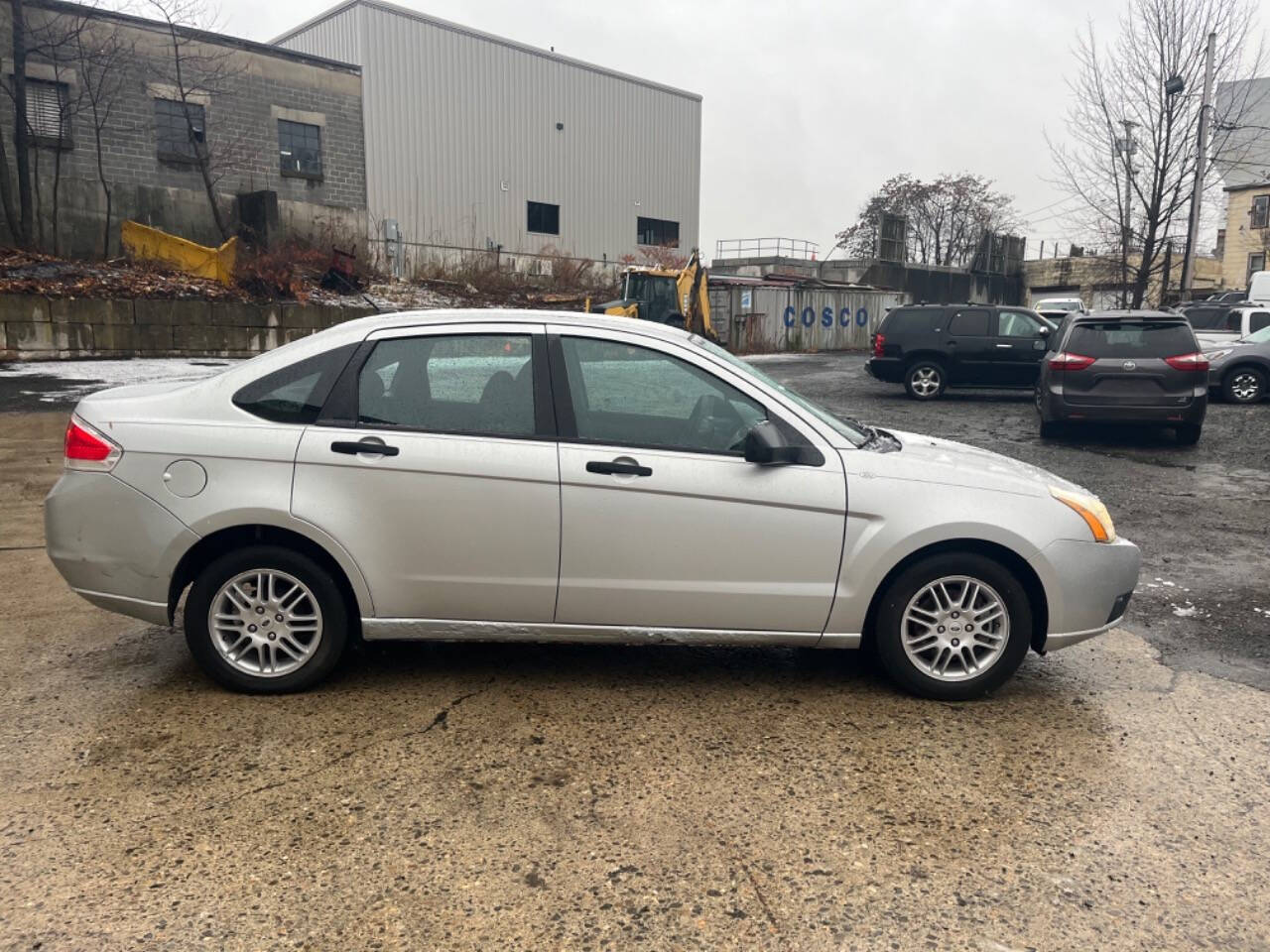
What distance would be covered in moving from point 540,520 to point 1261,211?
5840 centimetres

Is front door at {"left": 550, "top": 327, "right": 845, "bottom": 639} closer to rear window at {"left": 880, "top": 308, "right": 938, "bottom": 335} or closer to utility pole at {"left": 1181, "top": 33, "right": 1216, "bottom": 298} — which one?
rear window at {"left": 880, "top": 308, "right": 938, "bottom": 335}

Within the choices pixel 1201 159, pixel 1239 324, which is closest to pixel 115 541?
pixel 1239 324

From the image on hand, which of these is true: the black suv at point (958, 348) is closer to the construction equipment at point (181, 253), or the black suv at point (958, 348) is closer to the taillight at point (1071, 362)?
the taillight at point (1071, 362)

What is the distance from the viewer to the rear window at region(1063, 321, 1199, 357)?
11.0m

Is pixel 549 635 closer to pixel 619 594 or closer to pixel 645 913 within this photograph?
pixel 619 594

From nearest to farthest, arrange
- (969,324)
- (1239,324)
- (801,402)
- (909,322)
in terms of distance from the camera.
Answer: (801,402), (969,324), (909,322), (1239,324)

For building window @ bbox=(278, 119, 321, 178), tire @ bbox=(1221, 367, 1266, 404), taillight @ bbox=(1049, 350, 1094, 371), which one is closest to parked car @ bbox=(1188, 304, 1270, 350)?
tire @ bbox=(1221, 367, 1266, 404)

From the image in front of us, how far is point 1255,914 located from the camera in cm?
269

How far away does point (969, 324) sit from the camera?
16.8m

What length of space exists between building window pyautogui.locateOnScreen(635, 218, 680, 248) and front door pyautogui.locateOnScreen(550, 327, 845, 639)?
112 feet

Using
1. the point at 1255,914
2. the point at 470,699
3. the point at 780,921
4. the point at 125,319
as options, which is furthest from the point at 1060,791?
the point at 125,319

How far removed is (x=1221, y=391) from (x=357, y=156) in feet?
76.6

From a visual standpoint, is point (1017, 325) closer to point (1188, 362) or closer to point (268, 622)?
point (1188, 362)

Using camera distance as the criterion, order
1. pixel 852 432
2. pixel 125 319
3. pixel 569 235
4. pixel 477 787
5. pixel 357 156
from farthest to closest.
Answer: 1. pixel 569 235
2. pixel 357 156
3. pixel 125 319
4. pixel 852 432
5. pixel 477 787
